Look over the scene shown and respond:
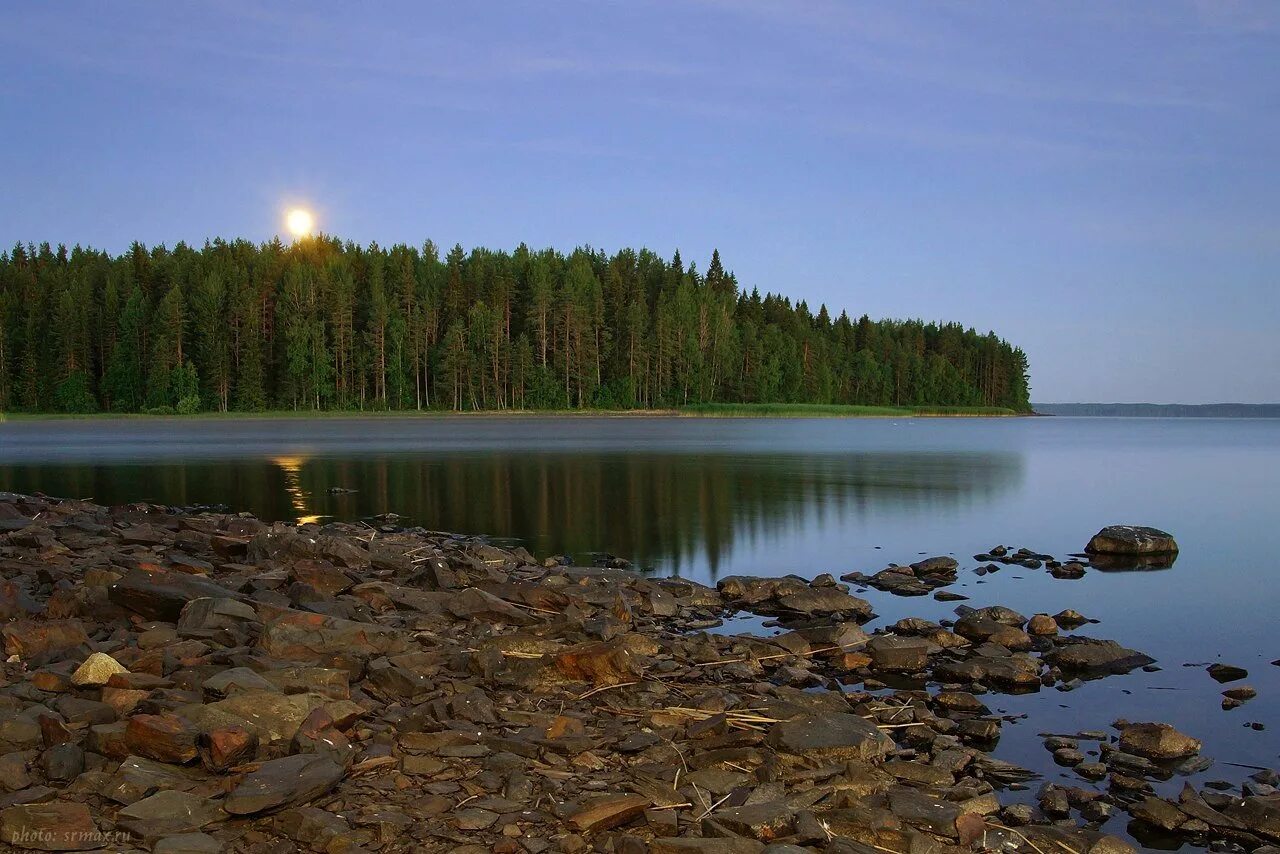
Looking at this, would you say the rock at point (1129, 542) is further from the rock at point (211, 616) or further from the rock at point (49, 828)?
the rock at point (49, 828)

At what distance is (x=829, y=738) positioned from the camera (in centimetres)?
795

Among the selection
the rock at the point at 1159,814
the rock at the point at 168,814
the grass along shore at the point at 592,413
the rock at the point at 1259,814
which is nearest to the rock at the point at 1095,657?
the rock at the point at 1259,814

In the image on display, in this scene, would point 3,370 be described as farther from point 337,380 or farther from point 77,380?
point 337,380

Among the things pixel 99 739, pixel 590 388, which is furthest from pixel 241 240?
pixel 99 739

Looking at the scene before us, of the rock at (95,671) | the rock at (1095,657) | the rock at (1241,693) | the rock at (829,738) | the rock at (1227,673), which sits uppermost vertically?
the rock at (95,671)

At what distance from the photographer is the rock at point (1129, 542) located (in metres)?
20.9

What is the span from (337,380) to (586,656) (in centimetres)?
11671

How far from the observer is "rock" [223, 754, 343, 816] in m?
6.04

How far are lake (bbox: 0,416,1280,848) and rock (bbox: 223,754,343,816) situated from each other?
19.5ft

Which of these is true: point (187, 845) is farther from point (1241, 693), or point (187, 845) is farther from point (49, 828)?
point (1241, 693)

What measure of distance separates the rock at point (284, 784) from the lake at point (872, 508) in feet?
19.5

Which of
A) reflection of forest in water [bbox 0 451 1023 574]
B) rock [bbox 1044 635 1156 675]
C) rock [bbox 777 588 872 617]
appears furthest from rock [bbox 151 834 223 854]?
reflection of forest in water [bbox 0 451 1023 574]

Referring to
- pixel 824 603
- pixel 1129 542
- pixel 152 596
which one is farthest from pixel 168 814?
pixel 1129 542

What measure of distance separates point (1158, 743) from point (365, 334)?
117 metres
